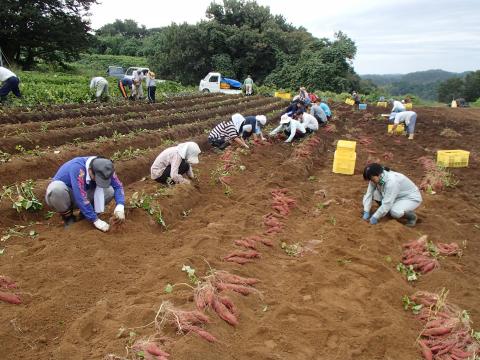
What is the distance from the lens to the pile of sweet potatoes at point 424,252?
5168mm

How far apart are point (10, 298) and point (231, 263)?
220 centimetres

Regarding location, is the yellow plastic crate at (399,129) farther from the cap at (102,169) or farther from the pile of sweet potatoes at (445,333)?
the cap at (102,169)

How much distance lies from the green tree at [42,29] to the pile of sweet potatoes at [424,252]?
25.9 meters

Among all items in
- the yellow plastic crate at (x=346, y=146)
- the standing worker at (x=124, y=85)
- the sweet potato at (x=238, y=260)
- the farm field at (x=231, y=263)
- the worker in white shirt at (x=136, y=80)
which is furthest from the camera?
the standing worker at (x=124, y=85)

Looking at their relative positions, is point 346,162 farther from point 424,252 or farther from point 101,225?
point 101,225

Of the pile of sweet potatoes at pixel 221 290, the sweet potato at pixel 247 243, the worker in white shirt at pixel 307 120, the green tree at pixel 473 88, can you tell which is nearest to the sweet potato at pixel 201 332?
the pile of sweet potatoes at pixel 221 290

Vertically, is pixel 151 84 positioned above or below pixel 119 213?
above

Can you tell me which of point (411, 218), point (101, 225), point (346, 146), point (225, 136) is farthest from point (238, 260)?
point (225, 136)

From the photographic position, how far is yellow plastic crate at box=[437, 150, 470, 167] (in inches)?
410

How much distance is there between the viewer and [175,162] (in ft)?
23.7

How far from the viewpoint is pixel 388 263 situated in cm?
524

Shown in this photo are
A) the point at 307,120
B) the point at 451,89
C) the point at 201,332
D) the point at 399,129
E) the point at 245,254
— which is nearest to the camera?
the point at 201,332

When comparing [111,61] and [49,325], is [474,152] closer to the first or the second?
[49,325]

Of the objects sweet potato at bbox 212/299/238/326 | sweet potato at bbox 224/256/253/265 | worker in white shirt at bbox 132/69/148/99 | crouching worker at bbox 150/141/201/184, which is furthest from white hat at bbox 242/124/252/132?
worker in white shirt at bbox 132/69/148/99
